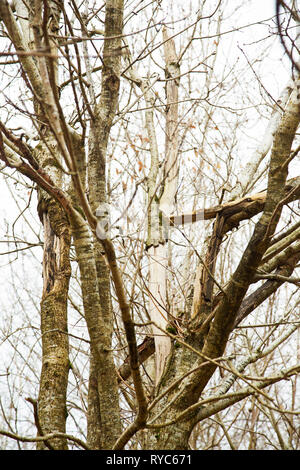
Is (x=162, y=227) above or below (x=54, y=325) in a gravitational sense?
above

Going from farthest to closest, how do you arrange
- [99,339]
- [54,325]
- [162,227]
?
1. [162,227]
2. [54,325]
3. [99,339]

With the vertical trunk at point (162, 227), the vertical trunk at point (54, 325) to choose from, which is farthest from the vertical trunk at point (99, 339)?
the vertical trunk at point (162, 227)

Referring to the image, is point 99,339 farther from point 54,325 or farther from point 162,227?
point 162,227

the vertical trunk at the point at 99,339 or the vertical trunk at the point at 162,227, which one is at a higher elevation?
the vertical trunk at the point at 162,227

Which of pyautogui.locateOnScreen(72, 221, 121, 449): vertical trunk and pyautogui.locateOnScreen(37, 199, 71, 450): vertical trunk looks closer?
pyautogui.locateOnScreen(72, 221, 121, 449): vertical trunk

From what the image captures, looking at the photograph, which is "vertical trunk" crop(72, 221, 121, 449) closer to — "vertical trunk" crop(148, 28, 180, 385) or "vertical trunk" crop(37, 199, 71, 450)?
"vertical trunk" crop(37, 199, 71, 450)

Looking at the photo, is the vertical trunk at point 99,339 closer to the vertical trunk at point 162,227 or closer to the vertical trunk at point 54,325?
the vertical trunk at point 54,325

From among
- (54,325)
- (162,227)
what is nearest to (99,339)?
(54,325)

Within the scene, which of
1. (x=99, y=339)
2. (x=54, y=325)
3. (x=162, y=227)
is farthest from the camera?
(x=162, y=227)

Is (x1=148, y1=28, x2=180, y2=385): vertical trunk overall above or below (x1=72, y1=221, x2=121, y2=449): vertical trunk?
above

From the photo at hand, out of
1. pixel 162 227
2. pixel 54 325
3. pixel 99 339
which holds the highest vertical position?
pixel 162 227

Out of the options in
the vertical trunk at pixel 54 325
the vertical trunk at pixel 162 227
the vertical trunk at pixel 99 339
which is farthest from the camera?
the vertical trunk at pixel 162 227

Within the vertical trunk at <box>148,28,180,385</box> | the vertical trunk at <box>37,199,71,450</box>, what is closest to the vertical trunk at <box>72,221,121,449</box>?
the vertical trunk at <box>37,199,71,450</box>

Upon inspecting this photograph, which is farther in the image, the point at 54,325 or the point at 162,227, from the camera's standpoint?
the point at 162,227
